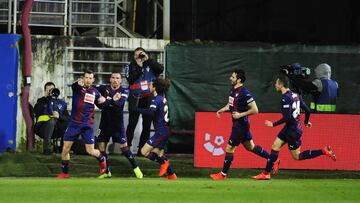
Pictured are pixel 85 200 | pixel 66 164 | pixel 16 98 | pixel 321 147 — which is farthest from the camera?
pixel 16 98

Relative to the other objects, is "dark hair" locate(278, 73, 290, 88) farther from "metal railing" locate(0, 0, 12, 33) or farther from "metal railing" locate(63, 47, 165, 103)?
"metal railing" locate(0, 0, 12, 33)

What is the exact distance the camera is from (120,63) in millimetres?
19906

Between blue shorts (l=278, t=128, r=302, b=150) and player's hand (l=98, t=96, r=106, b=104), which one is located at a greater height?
player's hand (l=98, t=96, r=106, b=104)

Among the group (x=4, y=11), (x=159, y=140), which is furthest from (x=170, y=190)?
(x=4, y=11)

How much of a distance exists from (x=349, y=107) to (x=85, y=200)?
394 inches

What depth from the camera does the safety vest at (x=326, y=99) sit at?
18141 mm

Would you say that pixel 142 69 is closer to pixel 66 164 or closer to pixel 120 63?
pixel 120 63

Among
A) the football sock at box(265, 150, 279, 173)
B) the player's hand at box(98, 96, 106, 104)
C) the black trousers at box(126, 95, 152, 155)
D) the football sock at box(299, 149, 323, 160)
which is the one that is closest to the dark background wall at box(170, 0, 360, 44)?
the black trousers at box(126, 95, 152, 155)

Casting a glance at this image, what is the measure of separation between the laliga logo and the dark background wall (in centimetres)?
934

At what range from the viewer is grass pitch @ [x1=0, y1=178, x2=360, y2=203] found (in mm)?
12125

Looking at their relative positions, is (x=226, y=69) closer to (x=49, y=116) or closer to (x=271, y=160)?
(x=49, y=116)

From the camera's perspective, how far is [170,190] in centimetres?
1322

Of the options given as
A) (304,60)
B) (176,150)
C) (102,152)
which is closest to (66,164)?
(102,152)

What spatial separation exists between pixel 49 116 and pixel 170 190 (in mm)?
6031
